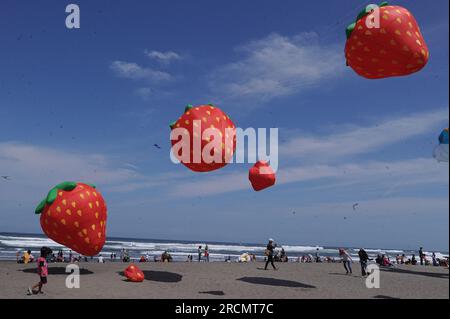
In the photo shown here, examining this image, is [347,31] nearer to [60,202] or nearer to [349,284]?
[60,202]

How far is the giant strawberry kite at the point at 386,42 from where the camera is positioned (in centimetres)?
934

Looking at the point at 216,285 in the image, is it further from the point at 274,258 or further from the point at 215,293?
the point at 274,258

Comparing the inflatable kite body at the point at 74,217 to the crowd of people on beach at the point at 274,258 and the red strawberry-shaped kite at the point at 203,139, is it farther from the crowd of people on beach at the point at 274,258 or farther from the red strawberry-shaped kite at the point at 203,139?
the crowd of people on beach at the point at 274,258

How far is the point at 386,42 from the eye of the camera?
30.7 feet

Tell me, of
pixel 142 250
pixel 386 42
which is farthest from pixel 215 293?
pixel 142 250

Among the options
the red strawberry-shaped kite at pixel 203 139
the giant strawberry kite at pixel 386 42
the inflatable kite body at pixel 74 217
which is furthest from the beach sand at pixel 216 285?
the giant strawberry kite at pixel 386 42

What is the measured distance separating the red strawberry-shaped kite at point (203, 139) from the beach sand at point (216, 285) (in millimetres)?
4561

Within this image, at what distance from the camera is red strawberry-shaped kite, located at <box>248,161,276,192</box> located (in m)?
13.6

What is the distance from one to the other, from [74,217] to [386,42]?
32.1 feet

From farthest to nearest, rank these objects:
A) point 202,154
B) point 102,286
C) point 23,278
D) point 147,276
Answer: point 147,276, point 23,278, point 102,286, point 202,154

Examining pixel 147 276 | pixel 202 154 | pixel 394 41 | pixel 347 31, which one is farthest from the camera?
pixel 147 276
